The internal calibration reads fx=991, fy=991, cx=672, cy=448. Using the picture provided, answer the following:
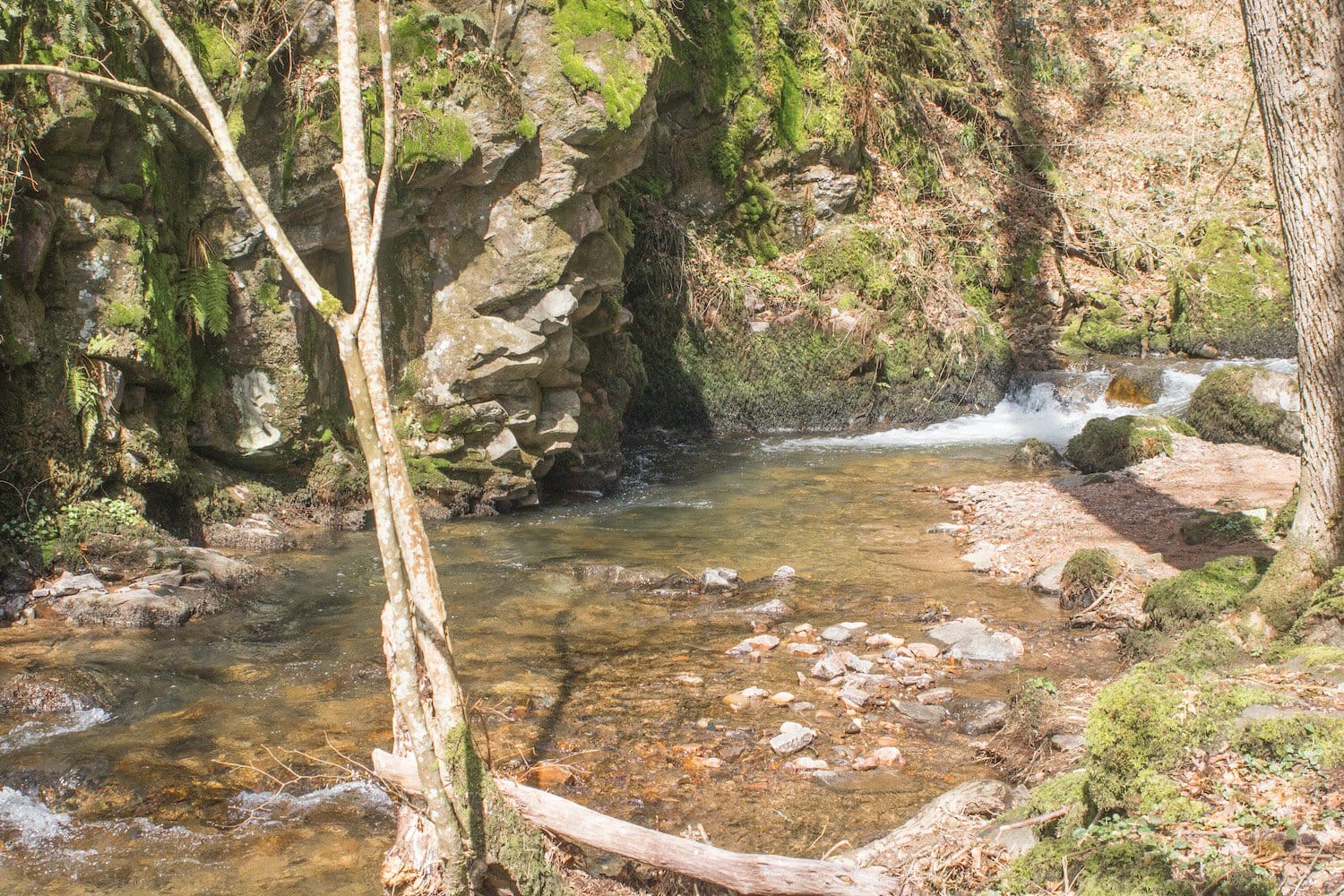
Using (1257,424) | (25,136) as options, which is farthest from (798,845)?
(1257,424)

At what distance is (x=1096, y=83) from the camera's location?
23406 mm

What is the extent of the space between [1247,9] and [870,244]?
11937 mm

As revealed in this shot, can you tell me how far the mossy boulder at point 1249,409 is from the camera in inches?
488

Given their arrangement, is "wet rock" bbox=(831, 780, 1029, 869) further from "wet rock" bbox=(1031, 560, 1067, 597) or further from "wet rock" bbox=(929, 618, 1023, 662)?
"wet rock" bbox=(1031, 560, 1067, 597)

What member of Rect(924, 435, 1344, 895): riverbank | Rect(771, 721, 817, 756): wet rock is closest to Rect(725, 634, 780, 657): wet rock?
Rect(771, 721, 817, 756): wet rock

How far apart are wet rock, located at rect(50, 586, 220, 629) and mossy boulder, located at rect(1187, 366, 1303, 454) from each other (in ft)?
39.8

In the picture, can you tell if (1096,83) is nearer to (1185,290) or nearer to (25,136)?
(1185,290)

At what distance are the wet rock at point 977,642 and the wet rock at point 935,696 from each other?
640 mm

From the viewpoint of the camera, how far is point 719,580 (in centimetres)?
863

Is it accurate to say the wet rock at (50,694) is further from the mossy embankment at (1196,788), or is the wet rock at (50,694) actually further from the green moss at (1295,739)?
the green moss at (1295,739)

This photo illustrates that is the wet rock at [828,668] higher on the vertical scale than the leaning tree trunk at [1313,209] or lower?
lower

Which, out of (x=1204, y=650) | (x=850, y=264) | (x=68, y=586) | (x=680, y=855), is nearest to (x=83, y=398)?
(x=68, y=586)

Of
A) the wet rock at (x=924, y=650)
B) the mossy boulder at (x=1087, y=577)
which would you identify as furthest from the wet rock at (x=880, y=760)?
the mossy boulder at (x=1087, y=577)

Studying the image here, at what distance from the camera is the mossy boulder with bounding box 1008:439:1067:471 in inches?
527
